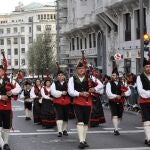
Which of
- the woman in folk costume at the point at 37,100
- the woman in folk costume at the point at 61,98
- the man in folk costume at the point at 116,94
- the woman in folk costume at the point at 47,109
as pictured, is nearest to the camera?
the woman in folk costume at the point at 61,98

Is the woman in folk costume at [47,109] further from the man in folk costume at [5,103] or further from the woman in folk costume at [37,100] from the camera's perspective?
the man in folk costume at [5,103]

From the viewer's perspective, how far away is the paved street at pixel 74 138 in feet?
41.7

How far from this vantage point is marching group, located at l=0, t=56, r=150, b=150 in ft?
39.8

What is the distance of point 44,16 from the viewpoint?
128 metres

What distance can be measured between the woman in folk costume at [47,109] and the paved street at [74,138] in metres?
0.33

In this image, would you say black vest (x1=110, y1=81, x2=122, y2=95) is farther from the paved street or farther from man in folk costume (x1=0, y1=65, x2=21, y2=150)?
man in folk costume (x1=0, y1=65, x2=21, y2=150)

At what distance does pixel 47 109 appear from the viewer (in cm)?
1736

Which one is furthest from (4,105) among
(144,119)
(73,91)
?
(144,119)

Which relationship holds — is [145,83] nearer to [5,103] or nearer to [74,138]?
[74,138]

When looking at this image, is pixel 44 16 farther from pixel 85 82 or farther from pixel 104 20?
pixel 85 82

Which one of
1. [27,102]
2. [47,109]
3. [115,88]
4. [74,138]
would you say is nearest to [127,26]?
[27,102]

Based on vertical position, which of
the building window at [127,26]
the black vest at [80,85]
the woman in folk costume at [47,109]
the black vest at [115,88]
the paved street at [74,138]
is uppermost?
the building window at [127,26]

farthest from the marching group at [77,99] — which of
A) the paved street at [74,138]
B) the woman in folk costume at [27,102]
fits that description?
the woman in folk costume at [27,102]

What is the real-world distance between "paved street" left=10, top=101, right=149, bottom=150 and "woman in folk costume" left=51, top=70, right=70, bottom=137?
1.35ft
